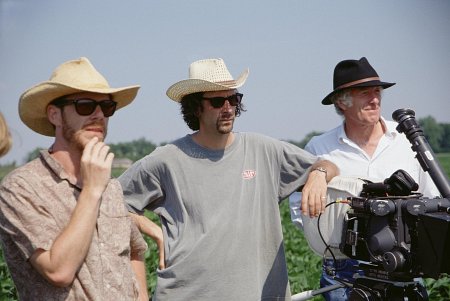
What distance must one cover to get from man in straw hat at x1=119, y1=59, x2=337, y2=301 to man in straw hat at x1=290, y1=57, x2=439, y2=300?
47cm

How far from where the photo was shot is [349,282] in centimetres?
361

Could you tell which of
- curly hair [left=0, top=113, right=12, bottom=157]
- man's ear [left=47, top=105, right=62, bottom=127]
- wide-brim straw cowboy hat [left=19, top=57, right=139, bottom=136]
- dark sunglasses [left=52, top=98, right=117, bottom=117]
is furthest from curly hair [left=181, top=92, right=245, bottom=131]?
curly hair [left=0, top=113, right=12, bottom=157]

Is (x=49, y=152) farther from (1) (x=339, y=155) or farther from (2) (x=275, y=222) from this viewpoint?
(1) (x=339, y=155)

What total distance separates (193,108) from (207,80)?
23 cm

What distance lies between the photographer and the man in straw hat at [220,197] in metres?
3.87

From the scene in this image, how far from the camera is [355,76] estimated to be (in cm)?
457

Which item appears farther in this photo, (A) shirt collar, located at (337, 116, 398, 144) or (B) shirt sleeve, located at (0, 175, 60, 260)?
(A) shirt collar, located at (337, 116, 398, 144)

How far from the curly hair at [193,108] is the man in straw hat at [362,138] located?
0.70 meters

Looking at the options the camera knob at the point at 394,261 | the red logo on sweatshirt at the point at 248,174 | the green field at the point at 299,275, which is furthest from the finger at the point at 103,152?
the green field at the point at 299,275

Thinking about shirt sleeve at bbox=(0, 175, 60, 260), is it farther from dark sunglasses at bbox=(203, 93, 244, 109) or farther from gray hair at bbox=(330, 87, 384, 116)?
gray hair at bbox=(330, 87, 384, 116)

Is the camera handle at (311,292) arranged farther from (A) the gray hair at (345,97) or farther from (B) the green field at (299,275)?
(B) the green field at (299,275)

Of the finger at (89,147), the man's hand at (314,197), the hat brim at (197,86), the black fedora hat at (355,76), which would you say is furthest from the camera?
the black fedora hat at (355,76)

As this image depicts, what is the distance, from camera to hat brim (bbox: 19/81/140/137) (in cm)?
299

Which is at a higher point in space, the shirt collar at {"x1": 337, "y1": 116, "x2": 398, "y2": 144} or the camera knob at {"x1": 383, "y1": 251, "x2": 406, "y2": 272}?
the shirt collar at {"x1": 337, "y1": 116, "x2": 398, "y2": 144}
